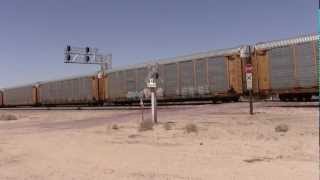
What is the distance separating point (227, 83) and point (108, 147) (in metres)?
23.2

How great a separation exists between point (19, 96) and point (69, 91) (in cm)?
1905

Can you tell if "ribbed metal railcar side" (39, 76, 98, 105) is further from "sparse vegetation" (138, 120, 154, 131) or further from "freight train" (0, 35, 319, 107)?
"sparse vegetation" (138, 120, 154, 131)

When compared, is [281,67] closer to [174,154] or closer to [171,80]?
[171,80]

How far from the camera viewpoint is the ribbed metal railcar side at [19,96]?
73.3 m

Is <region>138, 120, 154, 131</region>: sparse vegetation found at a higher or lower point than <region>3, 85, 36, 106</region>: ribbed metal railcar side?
lower

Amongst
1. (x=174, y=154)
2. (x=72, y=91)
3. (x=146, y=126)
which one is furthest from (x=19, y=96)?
(x=174, y=154)

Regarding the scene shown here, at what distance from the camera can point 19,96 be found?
254 ft

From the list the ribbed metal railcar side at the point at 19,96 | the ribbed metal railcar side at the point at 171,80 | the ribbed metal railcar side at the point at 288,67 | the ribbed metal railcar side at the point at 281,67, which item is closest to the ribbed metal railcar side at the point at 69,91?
the ribbed metal railcar side at the point at 19,96

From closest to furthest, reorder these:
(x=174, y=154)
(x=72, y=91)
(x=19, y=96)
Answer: (x=174, y=154)
(x=72, y=91)
(x=19, y=96)

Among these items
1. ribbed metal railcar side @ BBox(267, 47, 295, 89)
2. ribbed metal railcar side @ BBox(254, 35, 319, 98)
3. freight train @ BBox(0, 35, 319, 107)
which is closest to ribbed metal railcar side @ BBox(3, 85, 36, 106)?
freight train @ BBox(0, 35, 319, 107)

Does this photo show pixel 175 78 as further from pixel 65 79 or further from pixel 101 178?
pixel 101 178

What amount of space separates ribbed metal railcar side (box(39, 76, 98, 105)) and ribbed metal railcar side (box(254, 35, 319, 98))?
2557 centimetres

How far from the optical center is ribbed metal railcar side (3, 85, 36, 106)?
241ft

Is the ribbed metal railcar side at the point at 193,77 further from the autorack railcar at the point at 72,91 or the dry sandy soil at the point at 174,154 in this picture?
the dry sandy soil at the point at 174,154
